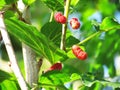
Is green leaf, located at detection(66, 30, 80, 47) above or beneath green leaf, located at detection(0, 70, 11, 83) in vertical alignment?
above

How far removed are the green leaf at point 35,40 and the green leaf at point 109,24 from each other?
14 cm

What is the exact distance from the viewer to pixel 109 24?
1257mm

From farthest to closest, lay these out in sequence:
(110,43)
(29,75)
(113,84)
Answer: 1. (110,43)
2. (29,75)
3. (113,84)

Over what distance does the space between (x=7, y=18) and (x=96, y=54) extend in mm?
1163

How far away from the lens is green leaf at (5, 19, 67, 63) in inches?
46.6

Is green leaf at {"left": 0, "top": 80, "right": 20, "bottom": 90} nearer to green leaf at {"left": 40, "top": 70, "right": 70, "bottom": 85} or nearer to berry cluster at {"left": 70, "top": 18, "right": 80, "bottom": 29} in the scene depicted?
green leaf at {"left": 40, "top": 70, "right": 70, "bottom": 85}

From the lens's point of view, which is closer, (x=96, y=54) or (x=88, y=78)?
(x=88, y=78)

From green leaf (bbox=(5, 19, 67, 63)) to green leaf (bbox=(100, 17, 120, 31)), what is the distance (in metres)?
0.14

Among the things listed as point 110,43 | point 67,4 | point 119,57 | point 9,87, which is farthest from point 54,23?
point 119,57

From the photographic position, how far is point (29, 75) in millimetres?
1266

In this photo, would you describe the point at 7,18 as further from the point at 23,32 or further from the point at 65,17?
the point at 65,17

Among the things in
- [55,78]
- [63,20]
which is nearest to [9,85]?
[55,78]

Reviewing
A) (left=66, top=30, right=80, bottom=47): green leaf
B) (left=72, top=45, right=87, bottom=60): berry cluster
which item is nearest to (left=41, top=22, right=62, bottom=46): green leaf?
(left=66, top=30, right=80, bottom=47): green leaf

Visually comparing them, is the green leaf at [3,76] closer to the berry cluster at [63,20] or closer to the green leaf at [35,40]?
the green leaf at [35,40]
